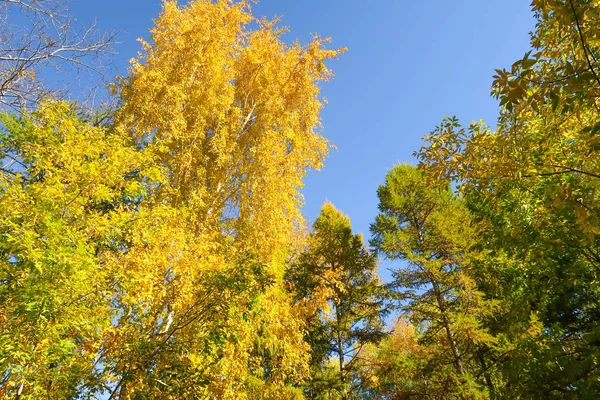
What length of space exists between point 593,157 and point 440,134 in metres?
1.22

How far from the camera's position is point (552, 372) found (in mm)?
4250

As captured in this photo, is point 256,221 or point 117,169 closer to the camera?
point 117,169

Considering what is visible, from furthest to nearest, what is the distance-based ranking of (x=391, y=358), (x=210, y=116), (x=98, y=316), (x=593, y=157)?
(x=391, y=358), (x=210, y=116), (x=98, y=316), (x=593, y=157)

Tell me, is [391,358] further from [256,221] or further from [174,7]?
[174,7]

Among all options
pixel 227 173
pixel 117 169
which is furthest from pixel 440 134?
pixel 227 173

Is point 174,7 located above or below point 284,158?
above

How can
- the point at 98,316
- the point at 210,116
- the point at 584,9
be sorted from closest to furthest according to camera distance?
the point at 584,9
the point at 98,316
the point at 210,116

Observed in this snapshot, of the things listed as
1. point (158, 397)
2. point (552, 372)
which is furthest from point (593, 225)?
point (158, 397)

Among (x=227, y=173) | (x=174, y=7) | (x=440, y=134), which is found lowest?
(x=440, y=134)

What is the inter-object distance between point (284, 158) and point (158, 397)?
489 centimetres

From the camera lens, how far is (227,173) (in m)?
7.43

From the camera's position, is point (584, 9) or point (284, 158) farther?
point (284, 158)

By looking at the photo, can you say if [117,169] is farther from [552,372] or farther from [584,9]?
[552,372]

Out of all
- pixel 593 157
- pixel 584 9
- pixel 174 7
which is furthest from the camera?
pixel 174 7
